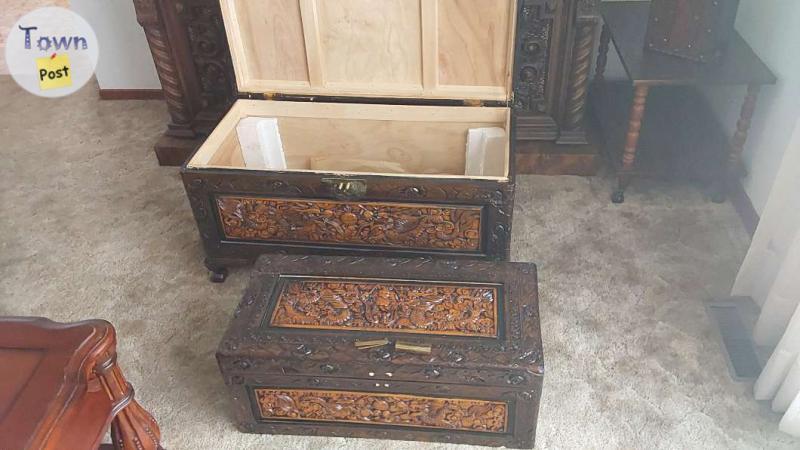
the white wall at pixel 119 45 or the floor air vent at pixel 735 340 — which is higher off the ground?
the white wall at pixel 119 45

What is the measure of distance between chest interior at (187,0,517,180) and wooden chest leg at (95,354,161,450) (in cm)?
67

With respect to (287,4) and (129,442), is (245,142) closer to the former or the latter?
(287,4)

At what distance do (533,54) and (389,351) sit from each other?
1157 millimetres

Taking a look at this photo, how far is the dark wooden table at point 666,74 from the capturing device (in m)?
1.75

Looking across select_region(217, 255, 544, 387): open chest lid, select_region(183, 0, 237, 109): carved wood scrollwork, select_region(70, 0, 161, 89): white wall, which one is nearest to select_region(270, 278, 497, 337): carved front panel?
select_region(217, 255, 544, 387): open chest lid

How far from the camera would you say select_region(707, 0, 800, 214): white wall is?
1.69 meters

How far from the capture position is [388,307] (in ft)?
4.36

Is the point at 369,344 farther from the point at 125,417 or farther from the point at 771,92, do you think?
the point at 771,92

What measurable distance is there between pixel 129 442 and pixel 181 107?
1.34 metres

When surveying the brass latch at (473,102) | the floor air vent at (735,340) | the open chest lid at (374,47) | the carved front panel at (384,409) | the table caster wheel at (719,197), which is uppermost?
the open chest lid at (374,47)

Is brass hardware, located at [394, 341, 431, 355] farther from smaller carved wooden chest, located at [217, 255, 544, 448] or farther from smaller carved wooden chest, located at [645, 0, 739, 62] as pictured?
smaller carved wooden chest, located at [645, 0, 739, 62]

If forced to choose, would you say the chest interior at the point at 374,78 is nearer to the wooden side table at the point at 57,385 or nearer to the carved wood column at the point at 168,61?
the carved wood column at the point at 168,61

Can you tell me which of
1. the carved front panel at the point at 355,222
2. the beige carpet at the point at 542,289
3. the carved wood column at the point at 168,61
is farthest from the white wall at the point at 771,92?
the carved wood column at the point at 168,61

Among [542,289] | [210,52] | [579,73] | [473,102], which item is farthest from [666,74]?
[210,52]
